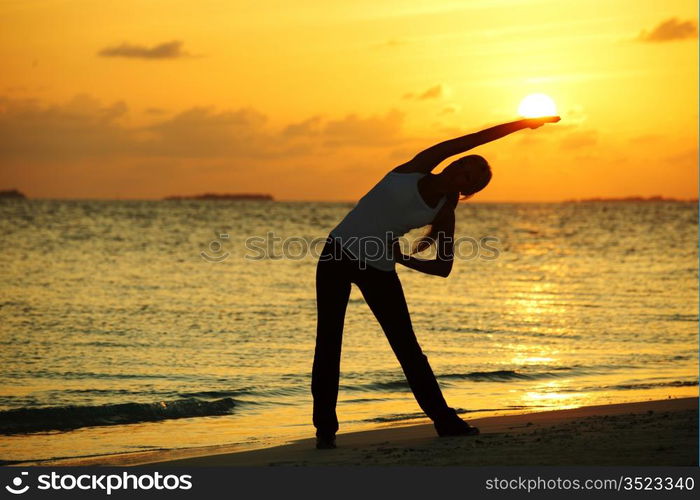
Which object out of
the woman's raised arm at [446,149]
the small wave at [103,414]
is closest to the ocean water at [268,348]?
the small wave at [103,414]

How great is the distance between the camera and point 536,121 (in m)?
6.29

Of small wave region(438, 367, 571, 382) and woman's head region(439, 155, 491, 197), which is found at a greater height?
woman's head region(439, 155, 491, 197)

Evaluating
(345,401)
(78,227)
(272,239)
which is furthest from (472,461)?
(78,227)

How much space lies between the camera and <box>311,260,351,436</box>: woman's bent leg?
6.48 m

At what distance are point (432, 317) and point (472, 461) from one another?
1269 cm

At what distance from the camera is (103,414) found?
9984 mm

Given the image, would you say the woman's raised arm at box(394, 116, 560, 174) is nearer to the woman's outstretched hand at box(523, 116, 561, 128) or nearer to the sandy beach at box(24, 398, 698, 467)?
the woman's outstretched hand at box(523, 116, 561, 128)

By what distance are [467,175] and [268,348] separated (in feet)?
27.9

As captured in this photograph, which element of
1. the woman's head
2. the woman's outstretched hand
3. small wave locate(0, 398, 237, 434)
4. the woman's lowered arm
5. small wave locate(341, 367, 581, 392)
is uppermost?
the woman's outstretched hand

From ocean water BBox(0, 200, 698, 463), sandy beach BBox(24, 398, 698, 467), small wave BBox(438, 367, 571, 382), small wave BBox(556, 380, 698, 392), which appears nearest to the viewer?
sandy beach BBox(24, 398, 698, 467)

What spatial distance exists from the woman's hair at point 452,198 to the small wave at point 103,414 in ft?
14.7

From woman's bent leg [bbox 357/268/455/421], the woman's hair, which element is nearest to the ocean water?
woman's bent leg [bbox 357/268/455/421]

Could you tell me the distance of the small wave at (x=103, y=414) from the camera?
9578 mm

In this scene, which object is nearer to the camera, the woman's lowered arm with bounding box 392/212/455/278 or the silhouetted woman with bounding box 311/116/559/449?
the silhouetted woman with bounding box 311/116/559/449
